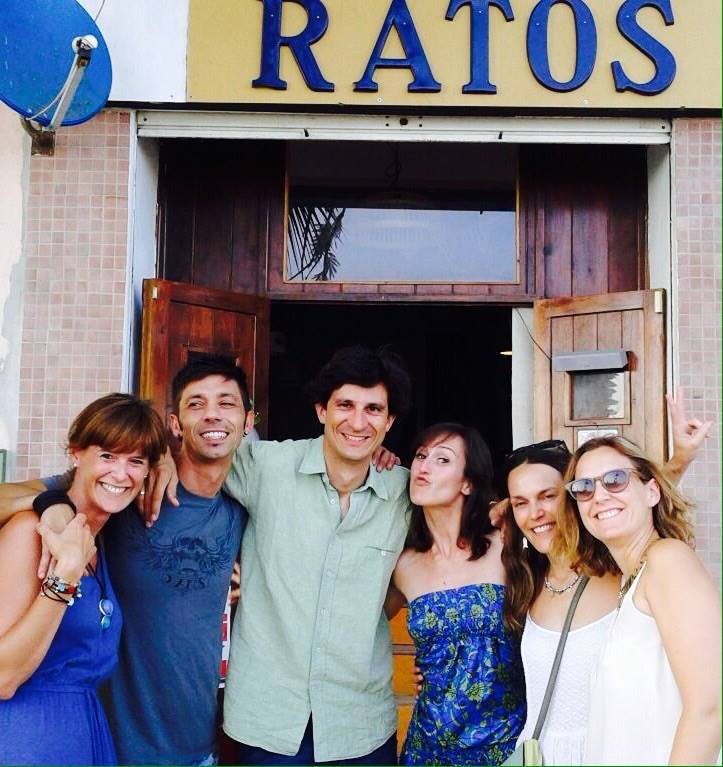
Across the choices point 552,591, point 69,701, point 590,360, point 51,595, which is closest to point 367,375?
point 552,591

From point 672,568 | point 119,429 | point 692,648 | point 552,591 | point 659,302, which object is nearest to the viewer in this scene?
point 692,648

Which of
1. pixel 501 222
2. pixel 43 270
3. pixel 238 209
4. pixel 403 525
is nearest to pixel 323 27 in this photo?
pixel 238 209

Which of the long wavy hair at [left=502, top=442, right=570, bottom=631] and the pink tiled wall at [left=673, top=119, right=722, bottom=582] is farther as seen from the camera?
the pink tiled wall at [left=673, top=119, right=722, bottom=582]

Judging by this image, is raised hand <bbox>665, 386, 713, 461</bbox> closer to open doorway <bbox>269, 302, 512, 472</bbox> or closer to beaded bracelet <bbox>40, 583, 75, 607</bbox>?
beaded bracelet <bbox>40, 583, 75, 607</bbox>

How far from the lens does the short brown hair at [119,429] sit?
2.84 metres

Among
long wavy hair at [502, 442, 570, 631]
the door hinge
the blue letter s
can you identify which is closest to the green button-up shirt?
long wavy hair at [502, 442, 570, 631]

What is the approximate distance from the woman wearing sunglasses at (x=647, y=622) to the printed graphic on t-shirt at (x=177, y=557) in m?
1.26

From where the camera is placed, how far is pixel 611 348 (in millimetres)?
4922

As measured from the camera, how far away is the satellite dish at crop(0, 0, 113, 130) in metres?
4.06

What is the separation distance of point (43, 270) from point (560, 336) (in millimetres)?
2759

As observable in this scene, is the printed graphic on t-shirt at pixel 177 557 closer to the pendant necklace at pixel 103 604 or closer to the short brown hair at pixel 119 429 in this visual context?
the pendant necklace at pixel 103 604

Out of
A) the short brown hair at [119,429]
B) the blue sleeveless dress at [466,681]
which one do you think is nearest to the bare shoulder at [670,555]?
the blue sleeveless dress at [466,681]

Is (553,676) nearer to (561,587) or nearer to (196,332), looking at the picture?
(561,587)

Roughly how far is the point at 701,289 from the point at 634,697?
289 cm
